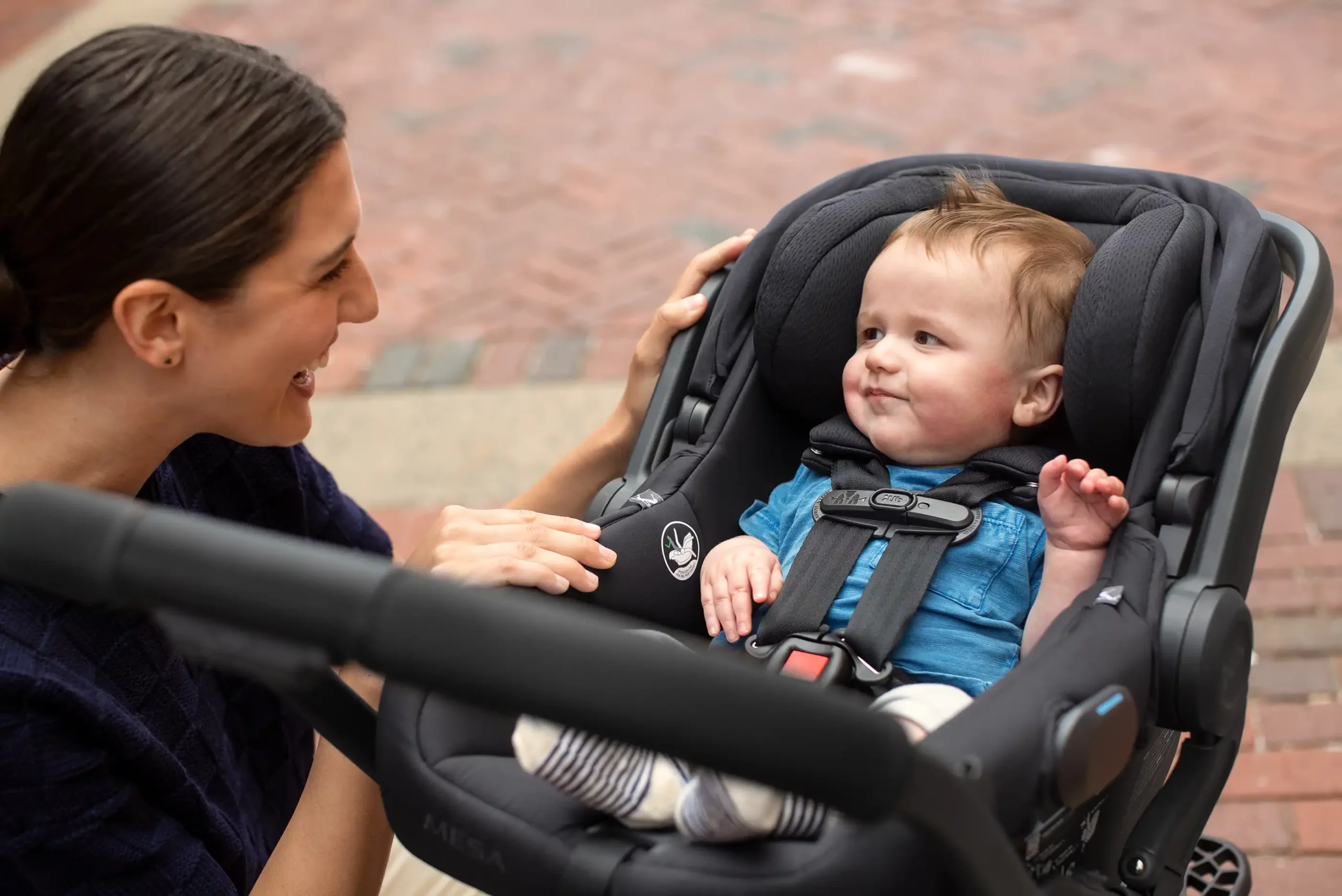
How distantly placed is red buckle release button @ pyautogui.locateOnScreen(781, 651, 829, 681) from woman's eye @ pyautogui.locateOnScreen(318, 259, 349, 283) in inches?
29.6

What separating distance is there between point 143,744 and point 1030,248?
1.35 meters

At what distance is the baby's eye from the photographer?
202 cm

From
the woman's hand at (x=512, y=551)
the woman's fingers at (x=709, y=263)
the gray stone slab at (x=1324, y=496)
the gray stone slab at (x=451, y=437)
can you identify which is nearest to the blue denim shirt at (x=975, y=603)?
the woman's hand at (x=512, y=551)

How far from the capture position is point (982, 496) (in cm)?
193

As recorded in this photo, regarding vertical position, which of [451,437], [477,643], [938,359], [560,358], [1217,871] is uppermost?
[477,643]

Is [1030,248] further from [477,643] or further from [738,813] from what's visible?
[477,643]

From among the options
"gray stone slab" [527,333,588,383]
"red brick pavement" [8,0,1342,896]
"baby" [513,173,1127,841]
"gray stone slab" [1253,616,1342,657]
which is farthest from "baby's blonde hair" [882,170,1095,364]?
"gray stone slab" [527,333,588,383]

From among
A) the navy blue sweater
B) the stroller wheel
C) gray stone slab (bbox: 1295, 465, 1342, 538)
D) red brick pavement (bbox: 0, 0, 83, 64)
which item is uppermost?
the navy blue sweater

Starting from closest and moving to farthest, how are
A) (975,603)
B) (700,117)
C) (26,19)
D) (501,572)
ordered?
(501,572)
(975,603)
(700,117)
(26,19)

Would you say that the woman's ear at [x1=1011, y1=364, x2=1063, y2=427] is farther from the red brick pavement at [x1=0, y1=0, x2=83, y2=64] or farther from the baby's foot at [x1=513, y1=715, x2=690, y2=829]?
the red brick pavement at [x1=0, y1=0, x2=83, y2=64]

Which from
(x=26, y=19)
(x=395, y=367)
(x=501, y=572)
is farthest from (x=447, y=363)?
(x=26, y=19)

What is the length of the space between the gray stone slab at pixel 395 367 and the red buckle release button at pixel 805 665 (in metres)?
2.84

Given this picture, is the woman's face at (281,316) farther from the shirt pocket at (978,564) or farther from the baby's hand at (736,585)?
the shirt pocket at (978,564)

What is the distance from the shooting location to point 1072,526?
172cm
